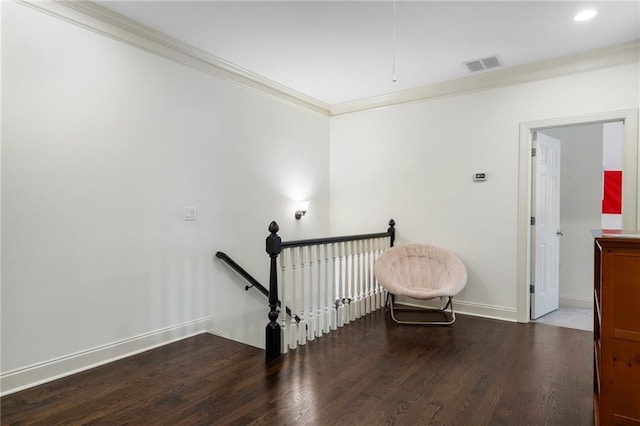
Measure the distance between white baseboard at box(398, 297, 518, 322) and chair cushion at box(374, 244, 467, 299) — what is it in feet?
1.44

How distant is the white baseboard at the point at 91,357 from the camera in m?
2.31

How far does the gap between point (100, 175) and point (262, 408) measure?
2.04 m

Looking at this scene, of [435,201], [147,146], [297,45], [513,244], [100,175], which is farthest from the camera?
[435,201]

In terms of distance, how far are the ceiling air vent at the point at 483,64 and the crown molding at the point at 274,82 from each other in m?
0.18

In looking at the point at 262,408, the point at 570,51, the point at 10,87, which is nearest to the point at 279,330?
the point at 262,408

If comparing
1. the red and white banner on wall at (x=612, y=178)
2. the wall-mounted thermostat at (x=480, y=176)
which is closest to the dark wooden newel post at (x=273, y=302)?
the wall-mounted thermostat at (x=480, y=176)

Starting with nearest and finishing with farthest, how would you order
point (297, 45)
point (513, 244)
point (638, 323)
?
point (638, 323) → point (297, 45) → point (513, 244)

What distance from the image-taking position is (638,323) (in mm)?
1602

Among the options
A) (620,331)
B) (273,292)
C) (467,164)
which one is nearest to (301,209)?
(273,292)

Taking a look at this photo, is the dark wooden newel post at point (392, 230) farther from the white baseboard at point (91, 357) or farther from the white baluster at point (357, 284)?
the white baseboard at point (91, 357)

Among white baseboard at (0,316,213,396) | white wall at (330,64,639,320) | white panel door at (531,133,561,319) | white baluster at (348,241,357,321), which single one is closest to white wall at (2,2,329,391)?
white baseboard at (0,316,213,396)

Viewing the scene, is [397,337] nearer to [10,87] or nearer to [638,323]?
[638,323]

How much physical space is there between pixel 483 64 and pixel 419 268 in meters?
2.25

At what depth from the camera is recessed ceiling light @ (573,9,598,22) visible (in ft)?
8.80
